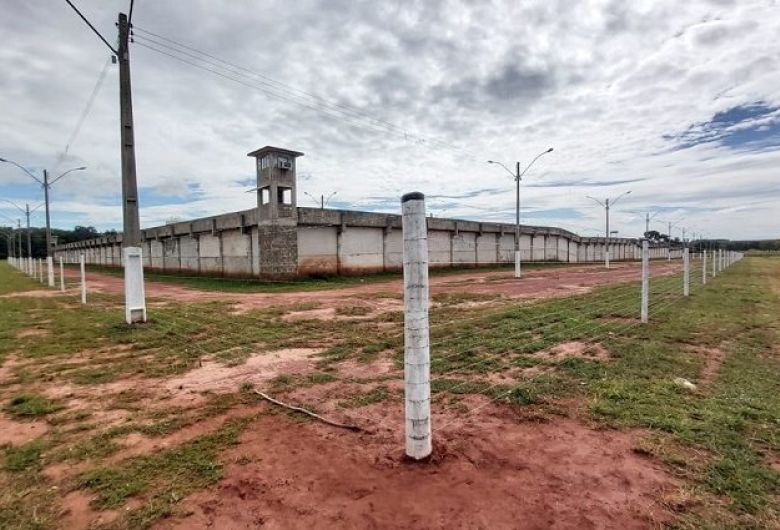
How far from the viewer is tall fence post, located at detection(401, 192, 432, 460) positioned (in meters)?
3.09

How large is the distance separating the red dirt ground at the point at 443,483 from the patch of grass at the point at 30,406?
2.33 meters

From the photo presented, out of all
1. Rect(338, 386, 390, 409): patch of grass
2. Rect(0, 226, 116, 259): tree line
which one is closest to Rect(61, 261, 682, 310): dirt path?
Rect(338, 386, 390, 409): patch of grass

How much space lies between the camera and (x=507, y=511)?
2652 mm

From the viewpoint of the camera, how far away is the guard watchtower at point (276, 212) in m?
22.9

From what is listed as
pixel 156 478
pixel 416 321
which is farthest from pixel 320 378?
pixel 416 321

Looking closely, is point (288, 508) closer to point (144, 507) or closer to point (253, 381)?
point (144, 507)

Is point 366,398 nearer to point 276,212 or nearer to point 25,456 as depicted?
point 25,456

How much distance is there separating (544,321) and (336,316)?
471 centimetres

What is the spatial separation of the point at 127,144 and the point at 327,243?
15.6m

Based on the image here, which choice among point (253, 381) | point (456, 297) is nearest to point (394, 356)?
point (253, 381)

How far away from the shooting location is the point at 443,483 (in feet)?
9.70

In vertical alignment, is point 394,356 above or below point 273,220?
below

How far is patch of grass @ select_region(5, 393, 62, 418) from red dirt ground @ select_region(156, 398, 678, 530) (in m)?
2.33

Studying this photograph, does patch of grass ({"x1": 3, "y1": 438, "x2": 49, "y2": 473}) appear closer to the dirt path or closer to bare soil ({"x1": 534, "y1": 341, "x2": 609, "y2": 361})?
bare soil ({"x1": 534, "y1": 341, "x2": 609, "y2": 361})
